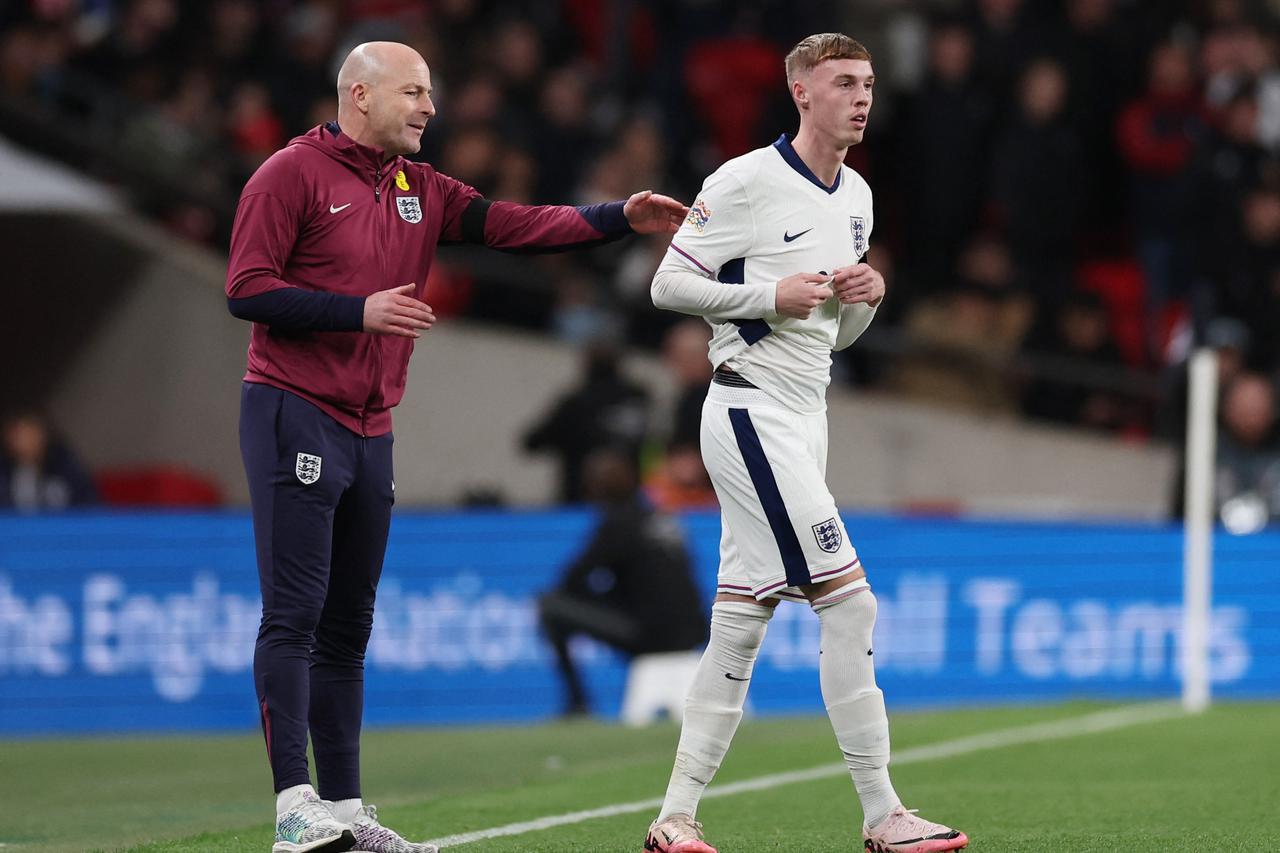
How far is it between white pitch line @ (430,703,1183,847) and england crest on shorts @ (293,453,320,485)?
130 centimetres

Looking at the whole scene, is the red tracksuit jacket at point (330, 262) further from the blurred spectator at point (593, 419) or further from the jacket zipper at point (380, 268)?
the blurred spectator at point (593, 419)

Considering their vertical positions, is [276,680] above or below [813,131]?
below

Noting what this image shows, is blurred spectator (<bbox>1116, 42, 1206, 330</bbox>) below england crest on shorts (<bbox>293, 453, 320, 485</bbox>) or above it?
above

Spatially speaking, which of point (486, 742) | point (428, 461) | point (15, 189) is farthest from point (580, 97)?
point (486, 742)

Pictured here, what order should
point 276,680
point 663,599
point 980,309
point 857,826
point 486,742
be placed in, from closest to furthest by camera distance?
1. point 276,680
2. point 857,826
3. point 486,742
4. point 663,599
5. point 980,309

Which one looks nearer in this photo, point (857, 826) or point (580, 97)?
point (857, 826)

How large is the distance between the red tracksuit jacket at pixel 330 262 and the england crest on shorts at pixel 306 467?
0.15 m

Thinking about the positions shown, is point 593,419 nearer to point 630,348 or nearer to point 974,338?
point 630,348

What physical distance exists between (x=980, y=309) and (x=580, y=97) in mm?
3791

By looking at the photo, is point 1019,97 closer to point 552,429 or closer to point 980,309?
point 980,309

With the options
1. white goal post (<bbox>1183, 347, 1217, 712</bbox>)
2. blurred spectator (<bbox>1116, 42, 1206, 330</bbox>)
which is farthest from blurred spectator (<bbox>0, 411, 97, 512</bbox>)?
blurred spectator (<bbox>1116, 42, 1206, 330</bbox>)

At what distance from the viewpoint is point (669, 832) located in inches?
233

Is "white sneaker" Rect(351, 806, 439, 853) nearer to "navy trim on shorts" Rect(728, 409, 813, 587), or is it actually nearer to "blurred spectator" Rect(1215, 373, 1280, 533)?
"navy trim on shorts" Rect(728, 409, 813, 587)

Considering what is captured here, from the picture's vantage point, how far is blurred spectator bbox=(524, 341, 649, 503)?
49.1ft
